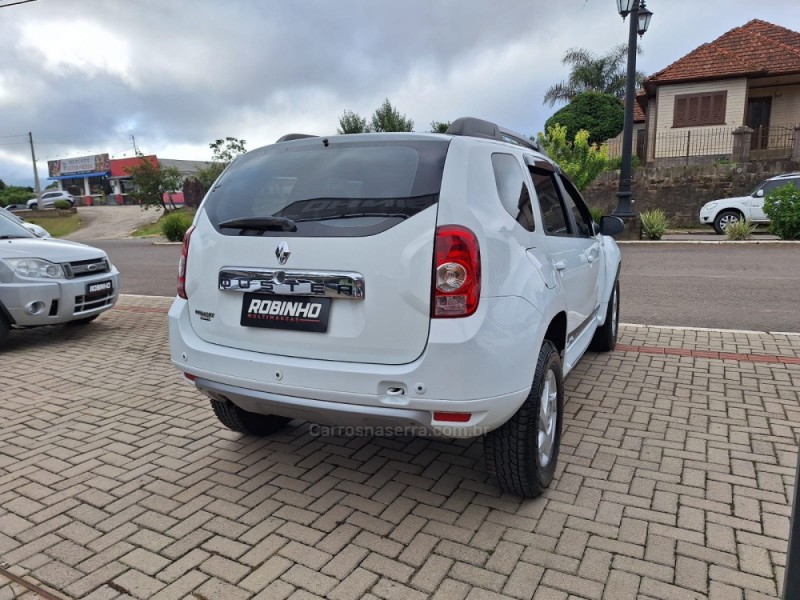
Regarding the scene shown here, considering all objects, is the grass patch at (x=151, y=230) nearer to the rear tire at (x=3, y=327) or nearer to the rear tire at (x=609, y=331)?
the rear tire at (x=3, y=327)

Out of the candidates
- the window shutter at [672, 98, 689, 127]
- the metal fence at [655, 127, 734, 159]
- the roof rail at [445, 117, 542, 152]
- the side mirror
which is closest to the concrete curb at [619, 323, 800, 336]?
the side mirror

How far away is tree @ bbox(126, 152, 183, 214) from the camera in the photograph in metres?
34.5

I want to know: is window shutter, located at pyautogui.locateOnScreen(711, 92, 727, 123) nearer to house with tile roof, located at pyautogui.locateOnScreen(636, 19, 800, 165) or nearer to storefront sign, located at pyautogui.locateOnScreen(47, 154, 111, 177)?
house with tile roof, located at pyautogui.locateOnScreen(636, 19, 800, 165)

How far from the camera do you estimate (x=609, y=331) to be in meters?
5.67

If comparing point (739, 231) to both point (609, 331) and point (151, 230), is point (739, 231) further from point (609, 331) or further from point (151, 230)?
point (151, 230)

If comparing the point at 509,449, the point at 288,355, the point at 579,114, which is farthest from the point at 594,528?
the point at 579,114

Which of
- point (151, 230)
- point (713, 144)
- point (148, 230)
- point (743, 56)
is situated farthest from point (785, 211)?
point (148, 230)

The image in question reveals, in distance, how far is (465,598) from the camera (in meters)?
2.34

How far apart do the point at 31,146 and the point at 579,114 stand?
144 ft

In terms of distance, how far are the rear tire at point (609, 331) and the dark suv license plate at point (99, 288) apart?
551 cm

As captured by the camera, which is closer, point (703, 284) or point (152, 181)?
point (703, 284)

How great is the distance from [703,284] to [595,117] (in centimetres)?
2100

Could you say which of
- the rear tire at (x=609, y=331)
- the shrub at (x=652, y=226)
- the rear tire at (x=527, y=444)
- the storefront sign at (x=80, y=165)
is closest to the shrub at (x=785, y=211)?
the shrub at (x=652, y=226)

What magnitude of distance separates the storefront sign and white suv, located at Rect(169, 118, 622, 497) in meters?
72.3
